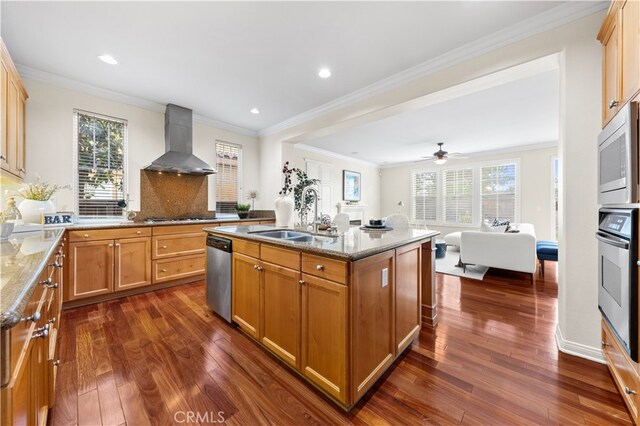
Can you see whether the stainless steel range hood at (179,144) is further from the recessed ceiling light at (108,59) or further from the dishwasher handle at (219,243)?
the dishwasher handle at (219,243)

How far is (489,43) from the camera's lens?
89.8 inches

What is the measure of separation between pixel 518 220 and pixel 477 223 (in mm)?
941

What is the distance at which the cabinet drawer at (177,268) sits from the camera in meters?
3.38

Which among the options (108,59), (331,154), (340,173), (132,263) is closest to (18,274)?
(132,263)

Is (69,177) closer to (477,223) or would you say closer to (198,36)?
(198,36)

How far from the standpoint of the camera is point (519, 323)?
2.47 metres

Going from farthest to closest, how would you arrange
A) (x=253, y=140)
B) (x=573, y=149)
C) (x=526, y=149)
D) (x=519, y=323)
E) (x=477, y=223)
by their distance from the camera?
1. (x=477, y=223)
2. (x=526, y=149)
3. (x=253, y=140)
4. (x=519, y=323)
5. (x=573, y=149)

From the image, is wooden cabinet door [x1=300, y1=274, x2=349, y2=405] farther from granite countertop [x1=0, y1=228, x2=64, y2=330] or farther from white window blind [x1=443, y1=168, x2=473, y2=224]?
white window blind [x1=443, y1=168, x2=473, y2=224]

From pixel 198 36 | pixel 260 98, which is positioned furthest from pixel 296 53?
pixel 260 98

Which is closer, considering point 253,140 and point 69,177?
point 69,177

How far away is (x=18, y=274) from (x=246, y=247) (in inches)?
51.4

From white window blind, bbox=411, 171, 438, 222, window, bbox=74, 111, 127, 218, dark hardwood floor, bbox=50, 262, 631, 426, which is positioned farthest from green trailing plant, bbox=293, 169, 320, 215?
white window blind, bbox=411, 171, 438, 222

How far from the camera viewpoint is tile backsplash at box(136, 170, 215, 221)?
3.79 m

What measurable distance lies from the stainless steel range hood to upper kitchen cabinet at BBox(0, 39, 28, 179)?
1.22m
